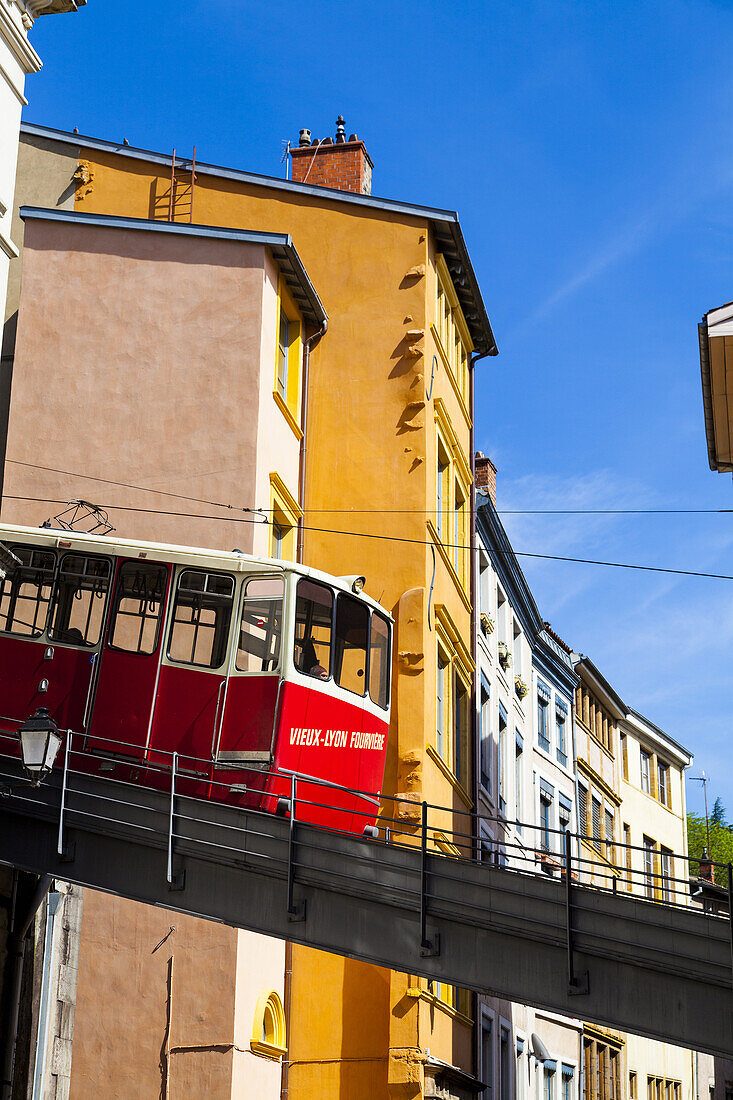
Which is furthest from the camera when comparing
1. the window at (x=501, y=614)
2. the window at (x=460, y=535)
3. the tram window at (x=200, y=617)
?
the window at (x=501, y=614)

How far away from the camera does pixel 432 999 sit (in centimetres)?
2273

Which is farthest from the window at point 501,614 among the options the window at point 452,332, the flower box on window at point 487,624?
the window at point 452,332

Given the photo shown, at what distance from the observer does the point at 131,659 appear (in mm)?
16125

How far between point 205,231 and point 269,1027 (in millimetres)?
13014

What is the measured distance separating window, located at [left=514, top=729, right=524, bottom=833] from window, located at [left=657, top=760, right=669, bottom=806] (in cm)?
1982

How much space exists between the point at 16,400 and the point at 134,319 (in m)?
2.41

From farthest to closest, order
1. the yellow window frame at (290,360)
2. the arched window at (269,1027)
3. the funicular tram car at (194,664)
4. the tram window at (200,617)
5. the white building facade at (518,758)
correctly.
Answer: the white building facade at (518,758)
the yellow window frame at (290,360)
the arched window at (269,1027)
the tram window at (200,617)
the funicular tram car at (194,664)

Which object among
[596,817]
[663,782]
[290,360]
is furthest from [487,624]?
[663,782]

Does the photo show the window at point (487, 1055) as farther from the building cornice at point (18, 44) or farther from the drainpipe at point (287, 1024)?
the building cornice at point (18, 44)

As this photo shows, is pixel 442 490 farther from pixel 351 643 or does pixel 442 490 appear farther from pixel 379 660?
pixel 351 643

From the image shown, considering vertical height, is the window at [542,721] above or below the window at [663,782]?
below

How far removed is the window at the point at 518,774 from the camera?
1410 inches

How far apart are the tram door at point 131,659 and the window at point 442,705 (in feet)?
33.6

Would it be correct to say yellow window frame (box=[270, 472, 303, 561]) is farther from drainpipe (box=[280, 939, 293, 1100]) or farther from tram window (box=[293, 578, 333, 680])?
tram window (box=[293, 578, 333, 680])
